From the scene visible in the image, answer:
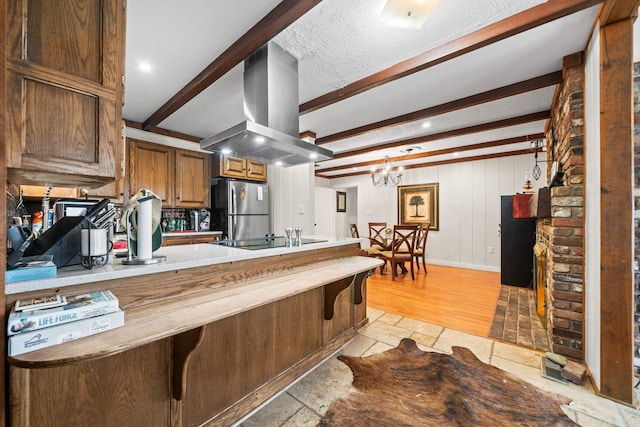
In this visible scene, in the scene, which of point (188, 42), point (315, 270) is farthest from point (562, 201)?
point (188, 42)

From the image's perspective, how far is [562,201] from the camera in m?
1.99

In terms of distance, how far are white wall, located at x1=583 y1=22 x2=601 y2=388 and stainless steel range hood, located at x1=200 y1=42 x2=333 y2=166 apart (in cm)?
198

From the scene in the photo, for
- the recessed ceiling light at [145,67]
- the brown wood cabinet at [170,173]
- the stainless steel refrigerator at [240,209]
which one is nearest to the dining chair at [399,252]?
the stainless steel refrigerator at [240,209]

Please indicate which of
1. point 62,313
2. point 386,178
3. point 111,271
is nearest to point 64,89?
point 111,271

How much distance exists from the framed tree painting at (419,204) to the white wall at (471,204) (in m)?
0.13

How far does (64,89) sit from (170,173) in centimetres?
289

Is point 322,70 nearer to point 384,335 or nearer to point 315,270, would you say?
point 315,270

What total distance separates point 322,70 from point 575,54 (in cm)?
198

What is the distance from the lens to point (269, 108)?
6.81ft

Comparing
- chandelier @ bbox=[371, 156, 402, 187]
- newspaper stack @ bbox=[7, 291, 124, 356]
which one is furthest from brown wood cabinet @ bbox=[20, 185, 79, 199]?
chandelier @ bbox=[371, 156, 402, 187]

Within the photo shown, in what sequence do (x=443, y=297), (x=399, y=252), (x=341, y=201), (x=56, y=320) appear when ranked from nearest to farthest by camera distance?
(x=56, y=320) < (x=443, y=297) < (x=399, y=252) < (x=341, y=201)

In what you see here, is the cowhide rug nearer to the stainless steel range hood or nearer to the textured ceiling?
the stainless steel range hood

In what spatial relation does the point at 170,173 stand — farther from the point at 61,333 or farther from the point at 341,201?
the point at 341,201

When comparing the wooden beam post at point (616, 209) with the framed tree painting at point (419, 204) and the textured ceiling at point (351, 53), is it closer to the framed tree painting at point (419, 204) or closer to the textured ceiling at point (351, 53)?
the textured ceiling at point (351, 53)
